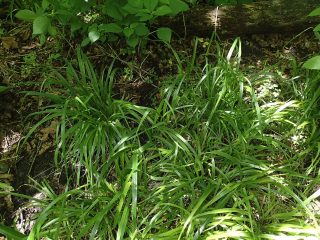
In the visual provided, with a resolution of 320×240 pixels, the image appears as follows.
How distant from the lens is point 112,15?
7.54 ft

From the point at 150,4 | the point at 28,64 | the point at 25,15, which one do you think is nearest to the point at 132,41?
the point at 150,4

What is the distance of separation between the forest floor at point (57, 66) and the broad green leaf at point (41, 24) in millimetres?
402

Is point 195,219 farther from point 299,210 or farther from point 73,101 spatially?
point 73,101

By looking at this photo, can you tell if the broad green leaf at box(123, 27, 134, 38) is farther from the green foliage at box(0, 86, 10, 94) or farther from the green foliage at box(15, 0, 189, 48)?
the green foliage at box(0, 86, 10, 94)

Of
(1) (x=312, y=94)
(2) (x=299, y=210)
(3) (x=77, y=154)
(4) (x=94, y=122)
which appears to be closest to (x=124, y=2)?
(4) (x=94, y=122)

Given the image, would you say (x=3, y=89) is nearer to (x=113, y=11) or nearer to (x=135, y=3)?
(x=113, y=11)

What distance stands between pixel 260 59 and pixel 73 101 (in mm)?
1266

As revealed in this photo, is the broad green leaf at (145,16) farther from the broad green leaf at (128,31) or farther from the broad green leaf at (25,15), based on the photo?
the broad green leaf at (25,15)

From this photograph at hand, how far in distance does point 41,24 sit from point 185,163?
1139 mm

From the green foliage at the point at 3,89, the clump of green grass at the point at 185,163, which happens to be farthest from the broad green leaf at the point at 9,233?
the green foliage at the point at 3,89

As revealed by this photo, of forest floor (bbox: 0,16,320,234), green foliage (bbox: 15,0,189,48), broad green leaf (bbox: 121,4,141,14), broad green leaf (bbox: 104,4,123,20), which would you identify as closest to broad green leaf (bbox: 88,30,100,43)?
green foliage (bbox: 15,0,189,48)

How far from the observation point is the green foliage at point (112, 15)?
2.18m

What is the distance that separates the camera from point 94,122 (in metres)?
2.27

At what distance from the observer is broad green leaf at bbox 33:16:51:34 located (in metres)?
2.25
